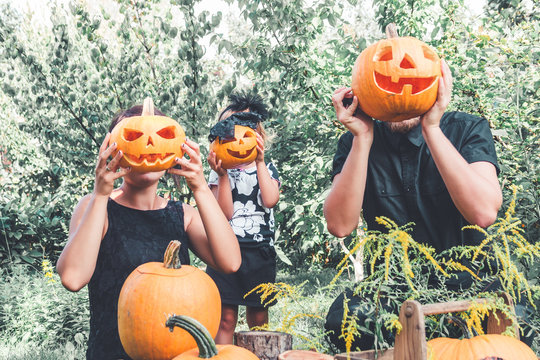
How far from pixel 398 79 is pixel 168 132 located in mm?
953

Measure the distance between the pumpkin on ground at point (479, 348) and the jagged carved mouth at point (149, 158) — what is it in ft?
4.05

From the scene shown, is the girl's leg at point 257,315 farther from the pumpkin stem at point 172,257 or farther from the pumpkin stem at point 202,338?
the pumpkin stem at point 202,338

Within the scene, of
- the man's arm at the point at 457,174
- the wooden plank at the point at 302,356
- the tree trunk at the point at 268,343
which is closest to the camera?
the wooden plank at the point at 302,356

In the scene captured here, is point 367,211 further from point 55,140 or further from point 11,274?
point 11,274

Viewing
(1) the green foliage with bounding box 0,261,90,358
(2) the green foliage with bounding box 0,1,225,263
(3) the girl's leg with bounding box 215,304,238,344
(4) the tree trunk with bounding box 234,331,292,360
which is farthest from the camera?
(1) the green foliage with bounding box 0,261,90,358

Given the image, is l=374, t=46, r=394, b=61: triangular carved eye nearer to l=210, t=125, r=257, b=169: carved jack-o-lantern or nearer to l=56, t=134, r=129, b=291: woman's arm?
l=56, t=134, r=129, b=291: woman's arm

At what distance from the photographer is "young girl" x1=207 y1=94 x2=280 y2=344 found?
340 centimetres

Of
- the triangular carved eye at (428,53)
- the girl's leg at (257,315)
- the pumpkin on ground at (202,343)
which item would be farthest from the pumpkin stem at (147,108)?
the girl's leg at (257,315)

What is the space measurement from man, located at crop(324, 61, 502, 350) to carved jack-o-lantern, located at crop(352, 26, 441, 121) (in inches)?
1.7

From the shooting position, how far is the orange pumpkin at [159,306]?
4.87 feet

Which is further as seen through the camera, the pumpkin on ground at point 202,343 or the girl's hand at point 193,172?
the girl's hand at point 193,172

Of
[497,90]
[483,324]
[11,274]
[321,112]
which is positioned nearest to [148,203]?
[483,324]

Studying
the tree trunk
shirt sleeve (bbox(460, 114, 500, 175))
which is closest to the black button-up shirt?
shirt sleeve (bbox(460, 114, 500, 175))

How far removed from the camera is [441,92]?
1710 mm
